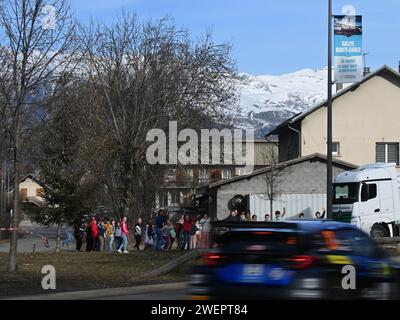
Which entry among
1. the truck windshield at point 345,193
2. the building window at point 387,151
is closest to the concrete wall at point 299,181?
the building window at point 387,151

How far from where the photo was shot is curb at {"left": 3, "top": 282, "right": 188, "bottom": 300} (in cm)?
1436

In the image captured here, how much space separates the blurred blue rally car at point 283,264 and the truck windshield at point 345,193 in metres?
24.3

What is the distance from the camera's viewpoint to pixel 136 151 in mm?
39844

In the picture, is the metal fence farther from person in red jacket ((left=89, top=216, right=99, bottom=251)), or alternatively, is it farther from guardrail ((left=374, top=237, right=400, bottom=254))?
guardrail ((left=374, top=237, right=400, bottom=254))

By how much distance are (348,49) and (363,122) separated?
26.9 meters

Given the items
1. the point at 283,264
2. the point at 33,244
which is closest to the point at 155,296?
the point at 283,264

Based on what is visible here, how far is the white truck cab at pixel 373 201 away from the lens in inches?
1336

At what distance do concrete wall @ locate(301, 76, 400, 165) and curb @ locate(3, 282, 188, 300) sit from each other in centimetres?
3451

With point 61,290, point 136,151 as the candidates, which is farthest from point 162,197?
point 61,290

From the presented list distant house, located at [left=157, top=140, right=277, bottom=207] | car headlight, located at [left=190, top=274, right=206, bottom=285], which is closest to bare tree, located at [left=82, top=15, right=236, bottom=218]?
distant house, located at [left=157, top=140, right=277, bottom=207]

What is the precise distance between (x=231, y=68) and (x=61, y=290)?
1117 inches

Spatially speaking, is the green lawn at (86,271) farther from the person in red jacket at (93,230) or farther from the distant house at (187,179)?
the distant house at (187,179)

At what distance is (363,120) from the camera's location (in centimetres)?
4997
